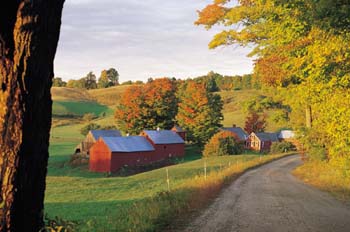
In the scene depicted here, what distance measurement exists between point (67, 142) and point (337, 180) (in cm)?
7555

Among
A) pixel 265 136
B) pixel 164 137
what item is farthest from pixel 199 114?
pixel 265 136

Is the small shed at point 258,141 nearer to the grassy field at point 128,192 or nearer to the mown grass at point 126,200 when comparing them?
the grassy field at point 128,192

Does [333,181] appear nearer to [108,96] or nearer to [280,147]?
[280,147]

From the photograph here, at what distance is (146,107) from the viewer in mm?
74875

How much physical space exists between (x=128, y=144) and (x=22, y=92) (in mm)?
55763

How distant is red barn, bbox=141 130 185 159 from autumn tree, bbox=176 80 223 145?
3.63m

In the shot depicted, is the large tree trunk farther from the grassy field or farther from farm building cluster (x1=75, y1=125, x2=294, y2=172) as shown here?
farm building cluster (x1=75, y1=125, x2=294, y2=172)

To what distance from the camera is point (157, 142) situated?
6512 cm

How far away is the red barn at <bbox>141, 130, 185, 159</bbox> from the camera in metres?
65.4

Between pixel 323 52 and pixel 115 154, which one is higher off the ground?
pixel 323 52

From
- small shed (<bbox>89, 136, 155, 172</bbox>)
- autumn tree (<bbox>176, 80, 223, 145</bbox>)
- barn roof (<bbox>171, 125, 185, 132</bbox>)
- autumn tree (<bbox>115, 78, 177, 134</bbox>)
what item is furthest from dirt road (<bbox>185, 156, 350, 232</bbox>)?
autumn tree (<bbox>115, 78, 177, 134</bbox>)

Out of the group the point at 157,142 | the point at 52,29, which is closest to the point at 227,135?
the point at 157,142

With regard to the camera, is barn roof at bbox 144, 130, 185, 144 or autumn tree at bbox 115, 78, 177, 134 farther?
autumn tree at bbox 115, 78, 177, 134

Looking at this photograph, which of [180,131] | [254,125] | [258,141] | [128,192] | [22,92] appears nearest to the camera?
[22,92]
